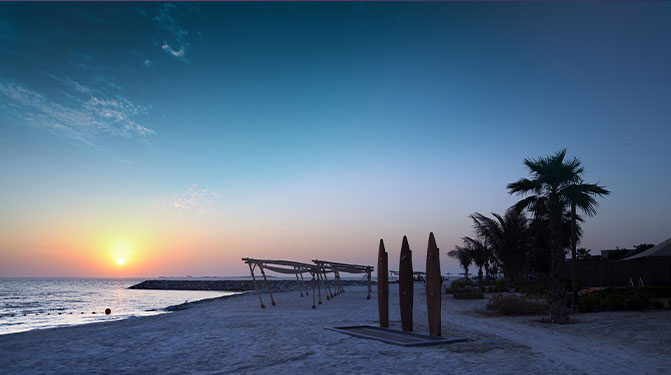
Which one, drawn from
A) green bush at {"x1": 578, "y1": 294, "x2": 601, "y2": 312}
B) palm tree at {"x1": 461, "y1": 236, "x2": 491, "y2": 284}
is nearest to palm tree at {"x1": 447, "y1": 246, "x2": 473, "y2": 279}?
palm tree at {"x1": 461, "y1": 236, "x2": 491, "y2": 284}

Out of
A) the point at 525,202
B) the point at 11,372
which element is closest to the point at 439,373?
the point at 11,372

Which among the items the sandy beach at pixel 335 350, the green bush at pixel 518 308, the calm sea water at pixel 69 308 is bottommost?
the calm sea water at pixel 69 308

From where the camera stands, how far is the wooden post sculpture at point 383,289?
12.6m

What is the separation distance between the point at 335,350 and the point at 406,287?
10.3 ft

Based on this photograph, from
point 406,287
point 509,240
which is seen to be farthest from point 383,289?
point 509,240

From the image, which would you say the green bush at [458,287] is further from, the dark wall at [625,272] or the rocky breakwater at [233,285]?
the rocky breakwater at [233,285]

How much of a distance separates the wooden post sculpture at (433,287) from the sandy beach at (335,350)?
996mm

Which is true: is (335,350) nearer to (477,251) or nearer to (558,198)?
(558,198)

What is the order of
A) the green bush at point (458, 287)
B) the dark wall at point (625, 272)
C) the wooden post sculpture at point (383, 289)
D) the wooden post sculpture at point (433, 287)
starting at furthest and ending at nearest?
the green bush at point (458, 287), the dark wall at point (625, 272), the wooden post sculpture at point (383, 289), the wooden post sculpture at point (433, 287)

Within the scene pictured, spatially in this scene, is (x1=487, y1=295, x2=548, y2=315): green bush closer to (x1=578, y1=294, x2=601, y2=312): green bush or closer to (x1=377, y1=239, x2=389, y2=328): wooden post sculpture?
(x1=578, y1=294, x2=601, y2=312): green bush

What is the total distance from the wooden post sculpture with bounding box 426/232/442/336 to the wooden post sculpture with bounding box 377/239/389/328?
1638 mm

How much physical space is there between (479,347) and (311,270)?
17.4 m

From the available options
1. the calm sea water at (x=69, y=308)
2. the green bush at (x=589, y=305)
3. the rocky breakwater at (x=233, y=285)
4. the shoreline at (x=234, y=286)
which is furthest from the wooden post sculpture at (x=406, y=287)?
the rocky breakwater at (x=233, y=285)

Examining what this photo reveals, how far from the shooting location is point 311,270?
85.7ft
